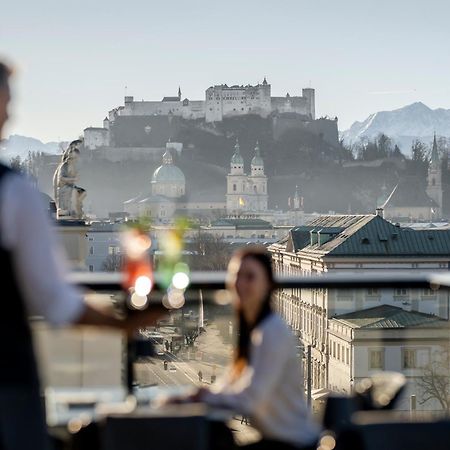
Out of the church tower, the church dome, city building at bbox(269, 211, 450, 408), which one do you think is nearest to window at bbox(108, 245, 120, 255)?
city building at bbox(269, 211, 450, 408)

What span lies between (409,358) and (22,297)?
2.08 metres

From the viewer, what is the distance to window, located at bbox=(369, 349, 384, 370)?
4.17 metres

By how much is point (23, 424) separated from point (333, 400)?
3.12 ft

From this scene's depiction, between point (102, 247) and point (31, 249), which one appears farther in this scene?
point (102, 247)

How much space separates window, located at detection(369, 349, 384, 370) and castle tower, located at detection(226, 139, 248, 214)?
126 m

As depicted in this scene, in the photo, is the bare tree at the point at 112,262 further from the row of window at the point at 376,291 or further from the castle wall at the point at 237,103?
the row of window at the point at 376,291

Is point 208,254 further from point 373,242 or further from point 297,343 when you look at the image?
point 297,343

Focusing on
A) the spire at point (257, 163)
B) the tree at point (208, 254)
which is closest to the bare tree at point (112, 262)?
the tree at point (208, 254)

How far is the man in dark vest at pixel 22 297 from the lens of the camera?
234 cm

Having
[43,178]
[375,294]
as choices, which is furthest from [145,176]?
[375,294]

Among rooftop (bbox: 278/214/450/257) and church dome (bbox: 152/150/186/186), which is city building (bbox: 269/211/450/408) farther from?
church dome (bbox: 152/150/186/186)

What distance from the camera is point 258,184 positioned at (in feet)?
441

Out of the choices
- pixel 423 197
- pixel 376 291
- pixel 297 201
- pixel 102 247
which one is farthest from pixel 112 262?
pixel 376 291

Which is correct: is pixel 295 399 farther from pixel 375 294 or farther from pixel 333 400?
pixel 375 294
